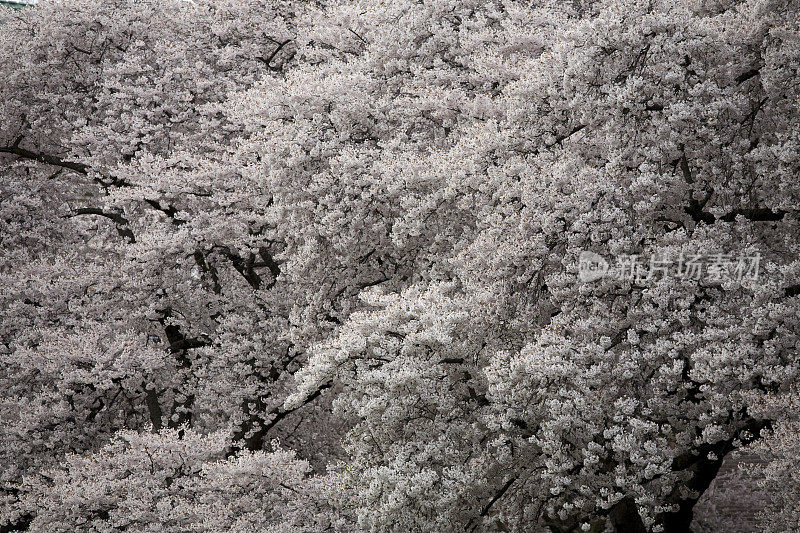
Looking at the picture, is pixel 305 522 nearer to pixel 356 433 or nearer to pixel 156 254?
pixel 356 433

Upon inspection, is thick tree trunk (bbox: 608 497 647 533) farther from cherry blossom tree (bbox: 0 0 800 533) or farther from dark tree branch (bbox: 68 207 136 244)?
dark tree branch (bbox: 68 207 136 244)

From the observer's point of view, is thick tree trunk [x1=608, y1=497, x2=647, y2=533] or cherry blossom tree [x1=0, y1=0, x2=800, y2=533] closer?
cherry blossom tree [x1=0, y1=0, x2=800, y2=533]

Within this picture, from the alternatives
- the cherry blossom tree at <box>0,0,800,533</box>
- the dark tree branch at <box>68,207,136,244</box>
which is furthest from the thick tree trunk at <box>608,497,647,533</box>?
the dark tree branch at <box>68,207,136,244</box>

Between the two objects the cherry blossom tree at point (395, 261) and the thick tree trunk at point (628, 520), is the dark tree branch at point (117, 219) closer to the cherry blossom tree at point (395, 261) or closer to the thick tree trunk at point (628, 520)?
the cherry blossom tree at point (395, 261)

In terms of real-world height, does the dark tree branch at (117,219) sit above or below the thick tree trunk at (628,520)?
above

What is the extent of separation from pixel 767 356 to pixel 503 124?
14.1ft

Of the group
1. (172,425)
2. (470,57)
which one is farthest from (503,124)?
(172,425)

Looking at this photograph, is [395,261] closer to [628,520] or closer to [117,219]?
[628,520]

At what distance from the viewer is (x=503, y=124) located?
11711 mm

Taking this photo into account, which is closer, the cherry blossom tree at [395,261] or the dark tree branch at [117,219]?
the cherry blossom tree at [395,261]

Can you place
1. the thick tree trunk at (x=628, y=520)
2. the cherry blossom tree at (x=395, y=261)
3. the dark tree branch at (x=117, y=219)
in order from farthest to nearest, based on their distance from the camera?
the dark tree branch at (x=117, y=219), the thick tree trunk at (x=628, y=520), the cherry blossom tree at (x=395, y=261)

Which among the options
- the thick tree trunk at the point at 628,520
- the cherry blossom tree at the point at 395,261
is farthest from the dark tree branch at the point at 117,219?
the thick tree trunk at the point at 628,520

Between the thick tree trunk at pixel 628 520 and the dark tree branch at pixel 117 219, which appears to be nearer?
the thick tree trunk at pixel 628 520

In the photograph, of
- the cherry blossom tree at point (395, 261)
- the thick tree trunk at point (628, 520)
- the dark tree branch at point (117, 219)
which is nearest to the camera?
the cherry blossom tree at point (395, 261)
